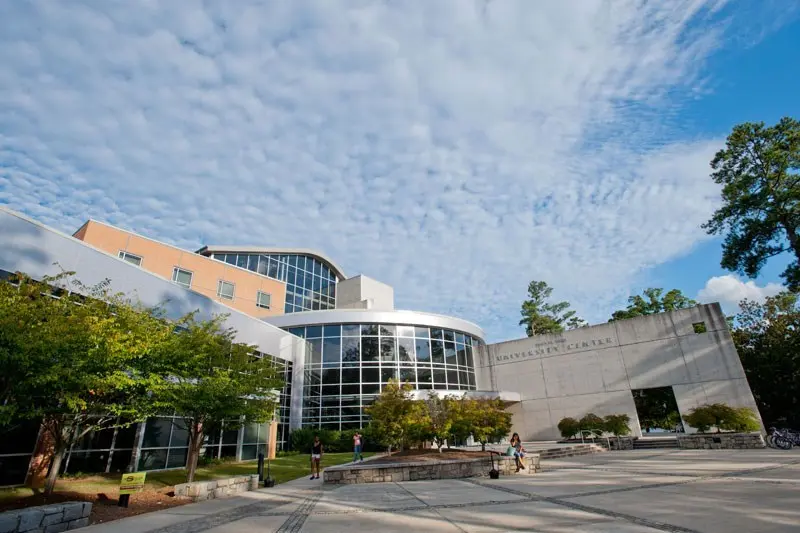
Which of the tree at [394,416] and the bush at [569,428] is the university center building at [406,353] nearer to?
the bush at [569,428]

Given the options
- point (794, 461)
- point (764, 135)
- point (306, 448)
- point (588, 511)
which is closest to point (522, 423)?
point (306, 448)

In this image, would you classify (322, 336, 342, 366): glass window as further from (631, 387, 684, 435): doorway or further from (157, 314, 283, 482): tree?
(631, 387, 684, 435): doorway

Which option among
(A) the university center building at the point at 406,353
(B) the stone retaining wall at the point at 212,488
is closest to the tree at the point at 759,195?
(A) the university center building at the point at 406,353

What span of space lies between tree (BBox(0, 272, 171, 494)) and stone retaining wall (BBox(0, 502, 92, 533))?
5.55 feet

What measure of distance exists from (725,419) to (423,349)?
1891 centimetres

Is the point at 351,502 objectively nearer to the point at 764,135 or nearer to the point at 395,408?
the point at 395,408

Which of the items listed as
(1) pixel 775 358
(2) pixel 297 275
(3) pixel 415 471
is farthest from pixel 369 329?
(1) pixel 775 358

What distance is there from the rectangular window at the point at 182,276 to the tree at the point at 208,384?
15.6 m

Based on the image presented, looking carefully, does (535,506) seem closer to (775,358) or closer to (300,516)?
(300,516)

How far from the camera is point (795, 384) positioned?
27.9 m

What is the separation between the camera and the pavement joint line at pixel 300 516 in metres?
7.34

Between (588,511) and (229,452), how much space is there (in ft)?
62.6

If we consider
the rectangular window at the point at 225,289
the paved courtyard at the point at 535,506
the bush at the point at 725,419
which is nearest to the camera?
the paved courtyard at the point at 535,506

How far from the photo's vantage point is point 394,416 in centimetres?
1831
